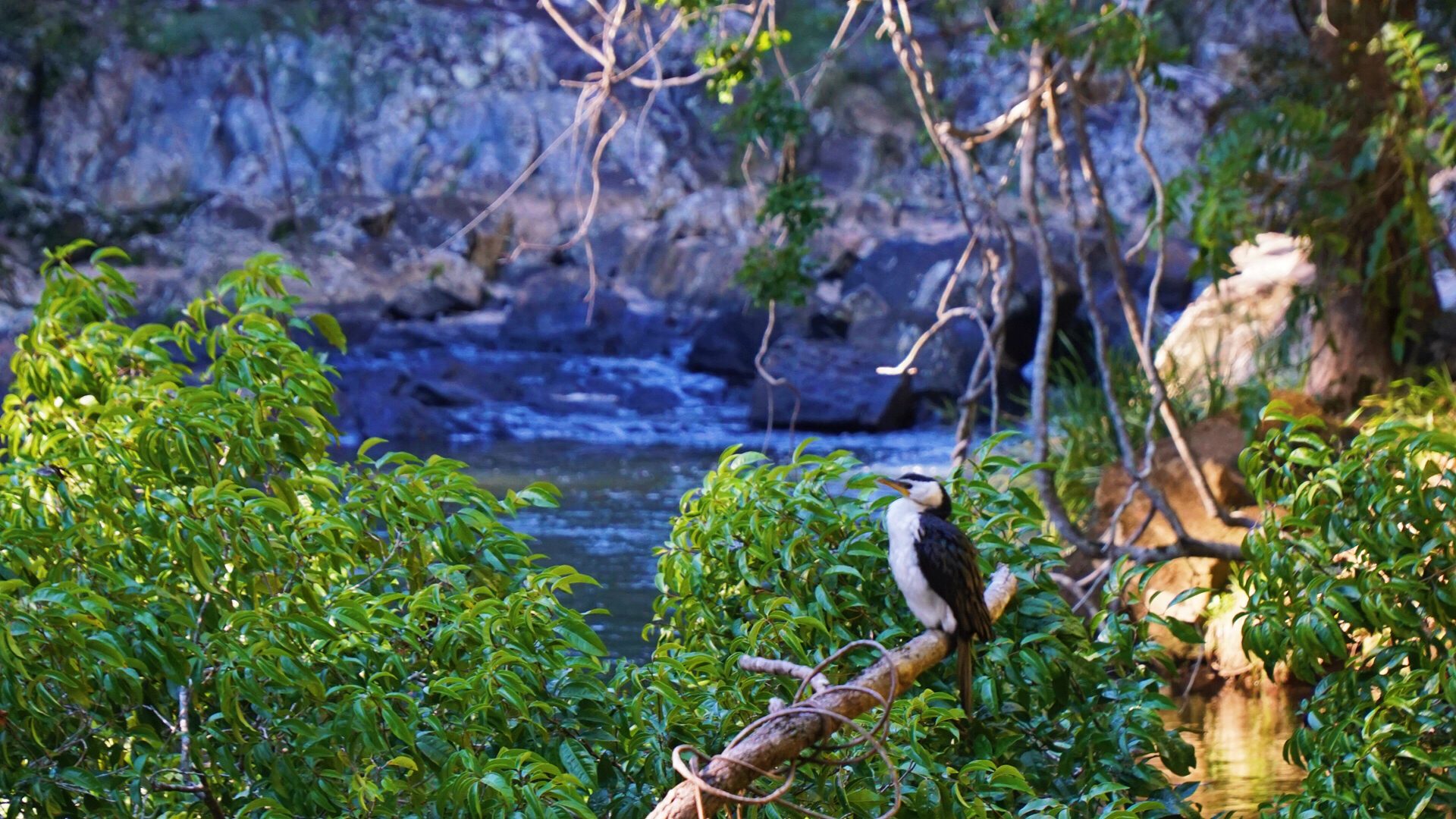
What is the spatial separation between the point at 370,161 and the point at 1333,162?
2055 centimetres

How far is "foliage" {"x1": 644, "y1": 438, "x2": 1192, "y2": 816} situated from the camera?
2.07 metres

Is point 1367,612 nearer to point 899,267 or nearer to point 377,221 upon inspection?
point 899,267

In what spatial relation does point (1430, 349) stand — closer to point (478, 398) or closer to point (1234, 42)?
point (478, 398)

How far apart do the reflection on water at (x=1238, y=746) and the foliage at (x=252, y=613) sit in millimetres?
2695

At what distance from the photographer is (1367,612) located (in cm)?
202

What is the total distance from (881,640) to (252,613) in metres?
1.08

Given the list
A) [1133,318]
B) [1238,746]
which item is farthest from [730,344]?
[1133,318]

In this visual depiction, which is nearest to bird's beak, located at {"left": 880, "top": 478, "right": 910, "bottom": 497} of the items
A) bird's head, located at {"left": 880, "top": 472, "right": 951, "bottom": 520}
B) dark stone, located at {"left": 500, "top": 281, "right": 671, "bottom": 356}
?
bird's head, located at {"left": 880, "top": 472, "right": 951, "bottom": 520}

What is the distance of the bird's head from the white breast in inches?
0.6

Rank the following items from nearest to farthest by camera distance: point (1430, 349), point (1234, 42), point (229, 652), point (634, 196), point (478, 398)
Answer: point (229, 652) → point (1430, 349) → point (478, 398) → point (1234, 42) → point (634, 196)

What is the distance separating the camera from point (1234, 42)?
20188mm

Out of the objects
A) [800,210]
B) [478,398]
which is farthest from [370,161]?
[800,210]

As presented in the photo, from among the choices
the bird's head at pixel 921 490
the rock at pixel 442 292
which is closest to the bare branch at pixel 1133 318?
the bird's head at pixel 921 490

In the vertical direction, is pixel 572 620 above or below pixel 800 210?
below
